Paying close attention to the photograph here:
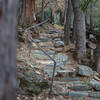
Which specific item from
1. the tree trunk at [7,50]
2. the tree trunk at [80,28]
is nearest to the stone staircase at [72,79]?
the tree trunk at [80,28]

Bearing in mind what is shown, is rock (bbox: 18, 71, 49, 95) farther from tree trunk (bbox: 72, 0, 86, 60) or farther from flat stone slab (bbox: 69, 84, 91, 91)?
tree trunk (bbox: 72, 0, 86, 60)

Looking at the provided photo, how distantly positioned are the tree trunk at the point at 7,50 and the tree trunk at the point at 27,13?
9196 millimetres

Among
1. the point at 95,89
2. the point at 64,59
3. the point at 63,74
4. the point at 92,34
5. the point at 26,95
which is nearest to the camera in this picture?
the point at 26,95

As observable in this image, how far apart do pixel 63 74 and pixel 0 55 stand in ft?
15.1

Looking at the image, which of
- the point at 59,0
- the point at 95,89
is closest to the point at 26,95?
the point at 95,89

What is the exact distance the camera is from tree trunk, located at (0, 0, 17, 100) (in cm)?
164

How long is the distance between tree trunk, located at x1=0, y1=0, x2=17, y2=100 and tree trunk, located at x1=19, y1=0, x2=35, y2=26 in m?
9.20

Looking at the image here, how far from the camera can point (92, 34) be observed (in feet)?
44.8

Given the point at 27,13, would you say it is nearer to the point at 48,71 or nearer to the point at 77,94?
the point at 48,71

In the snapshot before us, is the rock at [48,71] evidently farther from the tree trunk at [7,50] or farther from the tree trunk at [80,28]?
the tree trunk at [7,50]

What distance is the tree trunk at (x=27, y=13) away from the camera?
35.9ft

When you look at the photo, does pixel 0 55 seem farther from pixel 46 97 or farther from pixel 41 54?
pixel 41 54

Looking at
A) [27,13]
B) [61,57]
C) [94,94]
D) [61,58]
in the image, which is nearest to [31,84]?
[94,94]

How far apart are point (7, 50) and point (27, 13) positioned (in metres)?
9.95
